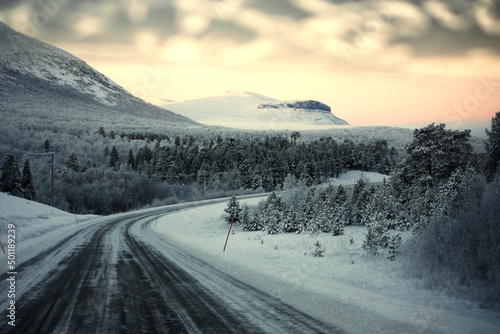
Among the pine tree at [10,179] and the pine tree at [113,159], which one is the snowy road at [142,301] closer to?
the pine tree at [10,179]

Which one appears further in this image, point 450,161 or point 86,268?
point 450,161

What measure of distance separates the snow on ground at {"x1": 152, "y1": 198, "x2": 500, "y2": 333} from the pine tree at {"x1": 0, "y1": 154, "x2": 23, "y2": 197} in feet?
156

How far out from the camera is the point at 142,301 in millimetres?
6965

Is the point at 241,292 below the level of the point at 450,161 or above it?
below

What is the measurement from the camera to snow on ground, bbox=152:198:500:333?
6043 mm

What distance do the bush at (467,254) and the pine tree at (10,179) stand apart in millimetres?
56232

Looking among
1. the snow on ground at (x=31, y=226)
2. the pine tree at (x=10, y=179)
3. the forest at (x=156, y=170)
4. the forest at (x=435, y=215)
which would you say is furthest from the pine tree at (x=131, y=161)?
the forest at (x=435, y=215)

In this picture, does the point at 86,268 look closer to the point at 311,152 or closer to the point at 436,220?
the point at 436,220

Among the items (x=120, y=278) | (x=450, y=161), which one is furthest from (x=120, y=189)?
(x=120, y=278)

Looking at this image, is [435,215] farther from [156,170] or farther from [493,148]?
[156,170]

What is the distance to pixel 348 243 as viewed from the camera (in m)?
16.4

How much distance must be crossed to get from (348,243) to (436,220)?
5204 millimetres

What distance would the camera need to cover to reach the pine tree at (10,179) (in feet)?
169

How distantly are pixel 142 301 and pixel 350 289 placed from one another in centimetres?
444
